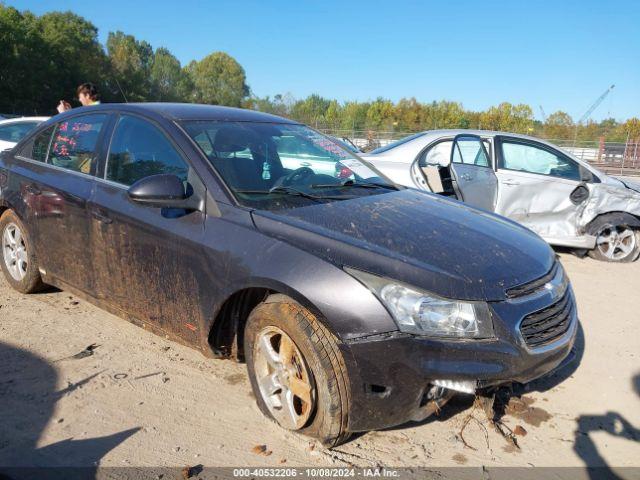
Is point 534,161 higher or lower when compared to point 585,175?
higher

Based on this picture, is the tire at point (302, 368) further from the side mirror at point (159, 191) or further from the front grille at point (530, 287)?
the front grille at point (530, 287)

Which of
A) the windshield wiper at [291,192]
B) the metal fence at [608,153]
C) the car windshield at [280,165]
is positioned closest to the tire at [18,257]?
the car windshield at [280,165]

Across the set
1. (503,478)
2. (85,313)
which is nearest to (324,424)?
(503,478)

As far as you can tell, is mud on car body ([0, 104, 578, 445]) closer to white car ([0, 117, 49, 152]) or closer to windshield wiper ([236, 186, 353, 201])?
windshield wiper ([236, 186, 353, 201])

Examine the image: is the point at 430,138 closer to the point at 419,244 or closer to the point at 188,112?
the point at 188,112

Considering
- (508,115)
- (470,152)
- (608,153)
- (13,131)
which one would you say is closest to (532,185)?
(470,152)

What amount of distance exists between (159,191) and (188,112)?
36.1 inches

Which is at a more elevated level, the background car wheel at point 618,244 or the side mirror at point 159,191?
the side mirror at point 159,191

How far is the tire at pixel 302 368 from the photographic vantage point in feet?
8.06

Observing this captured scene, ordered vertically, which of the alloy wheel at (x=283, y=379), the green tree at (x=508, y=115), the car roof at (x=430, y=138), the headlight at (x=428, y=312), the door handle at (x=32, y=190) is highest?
the green tree at (x=508, y=115)

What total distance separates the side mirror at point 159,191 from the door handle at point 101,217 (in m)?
0.61

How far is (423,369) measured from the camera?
2.36 metres

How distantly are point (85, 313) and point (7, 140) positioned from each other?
5.64 m

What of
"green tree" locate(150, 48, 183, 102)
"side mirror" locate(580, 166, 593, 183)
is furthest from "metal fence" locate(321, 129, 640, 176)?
"green tree" locate(150, 48, 183, 102)
